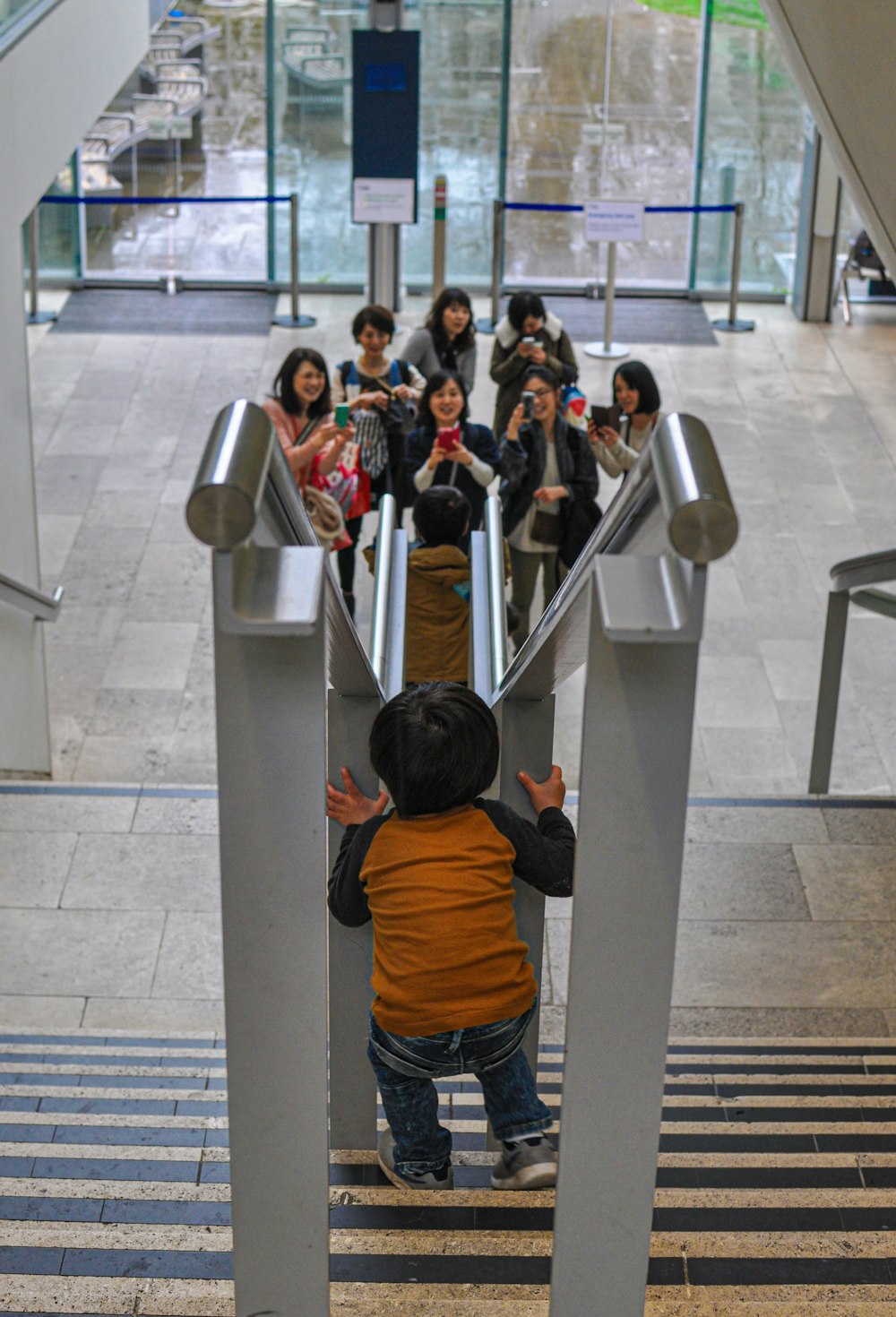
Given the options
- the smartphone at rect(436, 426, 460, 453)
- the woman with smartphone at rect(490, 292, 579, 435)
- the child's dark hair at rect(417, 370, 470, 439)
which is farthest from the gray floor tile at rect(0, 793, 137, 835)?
the woman with smartphone at rect(490, 292, 579, 435)

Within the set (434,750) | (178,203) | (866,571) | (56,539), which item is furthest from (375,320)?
(178,203)

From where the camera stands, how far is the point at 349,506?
6.92 meters

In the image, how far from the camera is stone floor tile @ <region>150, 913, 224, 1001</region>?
189 inches

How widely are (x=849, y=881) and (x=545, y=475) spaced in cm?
221

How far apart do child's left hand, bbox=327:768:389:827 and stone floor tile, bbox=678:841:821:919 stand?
8.29ft

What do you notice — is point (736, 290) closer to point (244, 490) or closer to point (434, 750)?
point (434, 750)

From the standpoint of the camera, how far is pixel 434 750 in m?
2.31

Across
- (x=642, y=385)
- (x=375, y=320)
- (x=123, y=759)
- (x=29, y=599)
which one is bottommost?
(x=123, y=759)

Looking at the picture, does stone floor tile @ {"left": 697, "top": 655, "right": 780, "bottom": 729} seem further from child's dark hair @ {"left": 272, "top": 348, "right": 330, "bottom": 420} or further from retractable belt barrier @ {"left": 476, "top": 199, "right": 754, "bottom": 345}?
retractable belt barrier @ {"left": 476, "top": 199, "right": 754, "bottom": 345}

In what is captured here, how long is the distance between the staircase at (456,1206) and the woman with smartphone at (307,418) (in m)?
3.11

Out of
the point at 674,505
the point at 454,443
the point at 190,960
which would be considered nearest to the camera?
the point at 674,505

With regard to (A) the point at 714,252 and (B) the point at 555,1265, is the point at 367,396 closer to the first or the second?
(B) the point at 555,1265

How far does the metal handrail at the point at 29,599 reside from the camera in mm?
6133

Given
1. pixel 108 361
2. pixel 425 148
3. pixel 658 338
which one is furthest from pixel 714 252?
pixel 108 361
